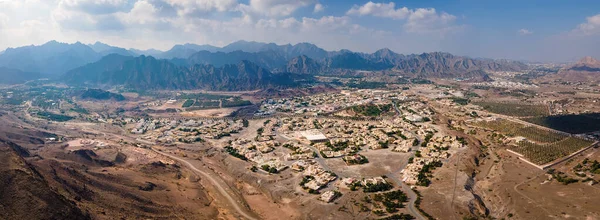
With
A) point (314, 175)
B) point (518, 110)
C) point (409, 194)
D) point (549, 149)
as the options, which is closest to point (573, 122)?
point (518, 110)

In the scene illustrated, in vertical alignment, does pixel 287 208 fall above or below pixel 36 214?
below

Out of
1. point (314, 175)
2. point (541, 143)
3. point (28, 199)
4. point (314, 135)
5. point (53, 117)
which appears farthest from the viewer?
point (53, 117)

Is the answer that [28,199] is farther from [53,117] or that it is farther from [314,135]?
[53,117]

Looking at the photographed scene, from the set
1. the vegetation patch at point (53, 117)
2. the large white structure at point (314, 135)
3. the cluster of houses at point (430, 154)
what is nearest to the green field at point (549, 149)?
the cluster of houses at point (430, 154)

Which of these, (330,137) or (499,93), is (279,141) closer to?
(330,137)

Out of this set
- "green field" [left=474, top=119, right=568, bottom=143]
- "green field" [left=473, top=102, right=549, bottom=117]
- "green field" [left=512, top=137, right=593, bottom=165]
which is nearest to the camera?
"green field" [left=512, top=137, right=593, bottom=165]

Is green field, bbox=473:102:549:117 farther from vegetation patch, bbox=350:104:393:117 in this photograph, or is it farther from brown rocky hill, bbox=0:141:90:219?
brown rocky hill, bbox=0:141:90:219

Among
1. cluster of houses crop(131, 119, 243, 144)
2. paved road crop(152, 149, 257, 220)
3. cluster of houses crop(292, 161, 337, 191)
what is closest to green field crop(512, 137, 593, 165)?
cluster of houses crop(292, 161, 337, 191)

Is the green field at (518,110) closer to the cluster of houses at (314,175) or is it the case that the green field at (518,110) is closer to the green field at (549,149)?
the green field at (549,149)

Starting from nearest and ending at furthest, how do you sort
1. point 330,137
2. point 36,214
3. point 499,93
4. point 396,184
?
point 36,214, point 396,184, point 330,137, point 499,93

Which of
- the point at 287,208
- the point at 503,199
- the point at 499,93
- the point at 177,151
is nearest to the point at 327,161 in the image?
the point at 287,208

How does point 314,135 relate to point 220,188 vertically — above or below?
above
